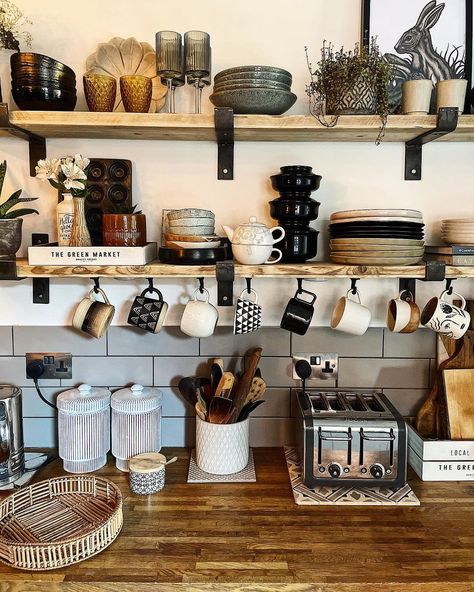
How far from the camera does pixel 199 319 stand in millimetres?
1505

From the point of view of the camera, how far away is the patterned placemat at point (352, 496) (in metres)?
1.43

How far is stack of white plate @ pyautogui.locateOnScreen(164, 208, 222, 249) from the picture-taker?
1.43m

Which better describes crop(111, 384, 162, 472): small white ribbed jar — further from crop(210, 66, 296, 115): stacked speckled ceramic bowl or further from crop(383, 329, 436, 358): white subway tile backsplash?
crop(210, 66, 296, 115): stacked speckled ceramic bowl

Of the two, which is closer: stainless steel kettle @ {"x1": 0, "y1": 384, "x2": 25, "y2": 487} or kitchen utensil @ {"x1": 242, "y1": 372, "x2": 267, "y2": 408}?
stainless steel kettle @ {"x1": 0, "y1": 384, "x2": 25, "y2": 487}

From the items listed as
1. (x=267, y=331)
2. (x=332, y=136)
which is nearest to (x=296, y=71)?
(x=332, y=136)

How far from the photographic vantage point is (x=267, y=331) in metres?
1.70

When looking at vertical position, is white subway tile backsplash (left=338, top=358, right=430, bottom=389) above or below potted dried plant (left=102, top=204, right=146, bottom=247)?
below

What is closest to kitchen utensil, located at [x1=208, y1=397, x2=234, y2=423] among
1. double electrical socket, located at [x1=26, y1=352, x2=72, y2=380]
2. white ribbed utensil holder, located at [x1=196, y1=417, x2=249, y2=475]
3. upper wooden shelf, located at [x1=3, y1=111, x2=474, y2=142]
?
white ribbed utensil holder, located at [x1=196, y1=417, x2=249, y2=475]

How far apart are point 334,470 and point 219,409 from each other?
0.35 meters

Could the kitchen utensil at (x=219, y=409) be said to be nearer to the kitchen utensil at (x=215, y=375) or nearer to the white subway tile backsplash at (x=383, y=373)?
the kitchen utensil at (x=215, y=375)

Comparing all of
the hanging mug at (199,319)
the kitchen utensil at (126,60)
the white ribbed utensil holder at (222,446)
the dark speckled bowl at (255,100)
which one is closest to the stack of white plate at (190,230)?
the hanging mug at (199,319)

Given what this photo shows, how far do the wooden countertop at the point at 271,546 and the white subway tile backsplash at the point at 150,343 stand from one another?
381 millimetres

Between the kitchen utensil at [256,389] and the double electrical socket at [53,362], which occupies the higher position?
the double electrical socket at [53,362]

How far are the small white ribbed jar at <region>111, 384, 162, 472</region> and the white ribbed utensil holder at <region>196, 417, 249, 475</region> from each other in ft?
0.51
